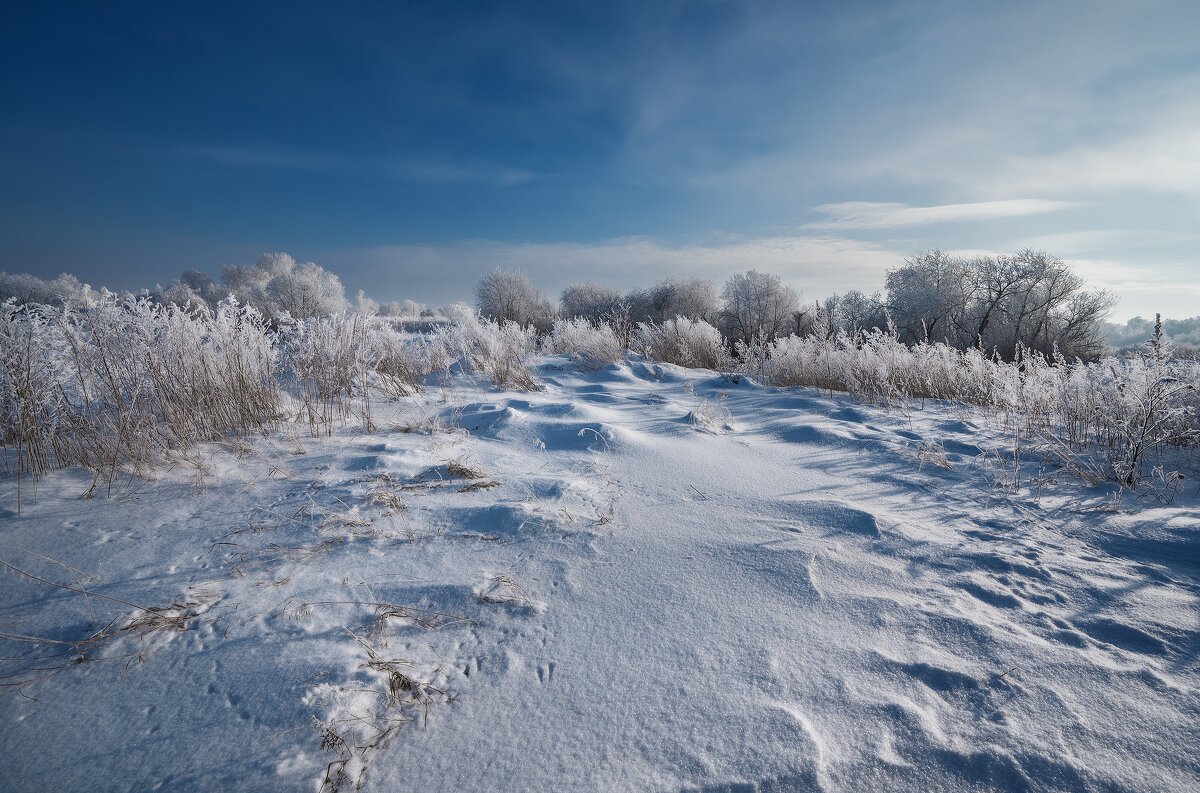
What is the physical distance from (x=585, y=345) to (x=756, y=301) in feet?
89.4

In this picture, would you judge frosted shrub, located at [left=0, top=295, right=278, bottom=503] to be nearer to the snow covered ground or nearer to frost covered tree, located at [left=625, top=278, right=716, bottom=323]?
the snow covered ground

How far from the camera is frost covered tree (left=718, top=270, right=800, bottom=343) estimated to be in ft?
103

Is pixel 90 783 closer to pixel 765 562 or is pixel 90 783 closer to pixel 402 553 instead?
pixel 402 553

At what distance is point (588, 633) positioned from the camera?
1501mm

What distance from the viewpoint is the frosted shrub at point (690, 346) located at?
9125 millimetres

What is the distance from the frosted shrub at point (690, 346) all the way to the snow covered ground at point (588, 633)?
21.1ft

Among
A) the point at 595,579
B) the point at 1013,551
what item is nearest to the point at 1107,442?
the point at 1013,551

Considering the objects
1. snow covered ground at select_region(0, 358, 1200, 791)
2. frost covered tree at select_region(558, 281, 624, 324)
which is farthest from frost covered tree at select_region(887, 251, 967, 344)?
snow covered ground at select_region(0, 358, 1200, 791)

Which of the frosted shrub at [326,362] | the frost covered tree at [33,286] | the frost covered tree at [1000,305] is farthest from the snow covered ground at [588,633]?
the frost covered tree at [33,286]

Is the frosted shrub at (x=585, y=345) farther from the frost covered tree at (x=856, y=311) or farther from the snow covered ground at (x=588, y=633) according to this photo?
the frost covered tree at (x=856, y=311)

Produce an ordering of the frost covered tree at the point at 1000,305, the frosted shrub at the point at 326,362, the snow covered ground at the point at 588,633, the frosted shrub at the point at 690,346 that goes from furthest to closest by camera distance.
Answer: the frost covered tree at the point at 1000,305 < the frosted shrub at the point at 690,346 < the frosted shrub at the point at 326,362 < the snow covered ground at the point at 588,633

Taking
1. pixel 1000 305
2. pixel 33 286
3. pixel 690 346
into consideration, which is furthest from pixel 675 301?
pixel 33 286

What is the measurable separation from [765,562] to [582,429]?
1886mm

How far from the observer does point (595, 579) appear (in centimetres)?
178
